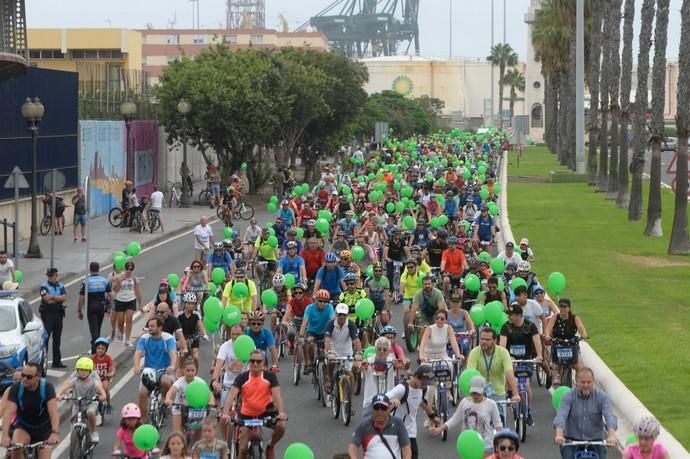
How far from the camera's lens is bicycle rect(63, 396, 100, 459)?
45.6 ft

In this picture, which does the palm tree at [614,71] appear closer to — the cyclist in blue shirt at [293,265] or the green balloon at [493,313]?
the cyclist in blue shirt at [293,265]

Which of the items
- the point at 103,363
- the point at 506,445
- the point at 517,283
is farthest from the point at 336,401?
the point at 506,445

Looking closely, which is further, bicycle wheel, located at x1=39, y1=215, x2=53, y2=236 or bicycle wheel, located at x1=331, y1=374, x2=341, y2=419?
bicycle wheel, located at x1=39, y1=215, x2=53, y2=236

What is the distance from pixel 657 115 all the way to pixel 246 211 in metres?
19.5

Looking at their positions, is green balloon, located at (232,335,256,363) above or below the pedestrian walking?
above

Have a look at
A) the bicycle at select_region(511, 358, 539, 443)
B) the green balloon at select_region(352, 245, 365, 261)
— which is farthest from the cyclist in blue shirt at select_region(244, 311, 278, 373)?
the green balloon at select_region(352, 245, 365, 261)

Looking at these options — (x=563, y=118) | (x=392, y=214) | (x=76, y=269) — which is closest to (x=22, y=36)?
(x=76, y=269)

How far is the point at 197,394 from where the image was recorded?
13.0m

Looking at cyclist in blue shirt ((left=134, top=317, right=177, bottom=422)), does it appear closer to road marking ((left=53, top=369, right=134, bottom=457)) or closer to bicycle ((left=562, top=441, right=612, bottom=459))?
road marking ((left=53, top=369, right=134, bottom=457))

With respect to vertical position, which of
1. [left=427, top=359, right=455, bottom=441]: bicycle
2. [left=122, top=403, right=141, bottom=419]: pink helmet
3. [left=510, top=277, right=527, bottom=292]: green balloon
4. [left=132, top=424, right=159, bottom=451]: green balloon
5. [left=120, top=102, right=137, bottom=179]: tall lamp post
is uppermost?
[left=120, top=102, right=137, bottom=179]: tall lamp post

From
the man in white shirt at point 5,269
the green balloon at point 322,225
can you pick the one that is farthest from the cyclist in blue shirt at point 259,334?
the green balloon at point 322,225

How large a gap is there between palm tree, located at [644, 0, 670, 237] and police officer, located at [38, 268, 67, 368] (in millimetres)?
23216

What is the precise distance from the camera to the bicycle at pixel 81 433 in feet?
45.6

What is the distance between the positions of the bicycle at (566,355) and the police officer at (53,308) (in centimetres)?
699
